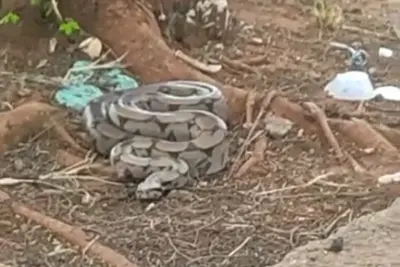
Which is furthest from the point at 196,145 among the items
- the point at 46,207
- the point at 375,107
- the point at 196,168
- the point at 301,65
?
the point at 301,65

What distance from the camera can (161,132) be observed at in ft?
18.4

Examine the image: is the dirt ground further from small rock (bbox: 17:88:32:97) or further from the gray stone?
the gray stone

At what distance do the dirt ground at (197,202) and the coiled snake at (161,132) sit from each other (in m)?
0.11

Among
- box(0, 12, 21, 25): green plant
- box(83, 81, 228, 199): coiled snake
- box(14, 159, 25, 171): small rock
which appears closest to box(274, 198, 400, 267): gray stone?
box(83, 81, 228, 199): coiled snake

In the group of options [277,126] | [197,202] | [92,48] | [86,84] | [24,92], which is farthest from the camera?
[92,48]

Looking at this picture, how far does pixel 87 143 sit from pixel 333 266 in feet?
7.20

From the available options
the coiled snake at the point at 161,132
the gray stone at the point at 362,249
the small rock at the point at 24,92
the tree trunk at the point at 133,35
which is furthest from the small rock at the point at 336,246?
the small rock at the point at 24,92

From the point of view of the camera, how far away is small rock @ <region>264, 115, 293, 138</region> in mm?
5770

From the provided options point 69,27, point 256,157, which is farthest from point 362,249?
point 69,27

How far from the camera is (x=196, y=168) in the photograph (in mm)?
5375

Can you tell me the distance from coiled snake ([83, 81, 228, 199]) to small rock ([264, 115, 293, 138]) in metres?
0.26

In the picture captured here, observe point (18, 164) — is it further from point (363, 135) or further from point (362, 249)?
point (362, 249)

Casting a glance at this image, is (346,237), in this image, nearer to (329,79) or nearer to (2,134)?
(2,134)

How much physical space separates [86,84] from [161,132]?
0.89 meters
